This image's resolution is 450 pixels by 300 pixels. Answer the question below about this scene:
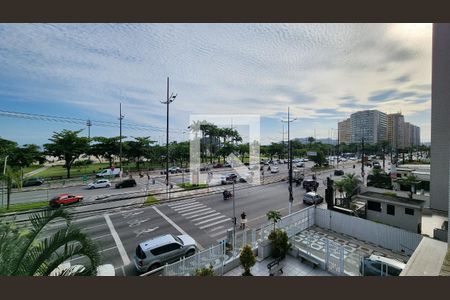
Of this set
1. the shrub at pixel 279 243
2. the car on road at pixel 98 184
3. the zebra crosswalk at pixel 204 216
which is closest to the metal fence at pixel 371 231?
the shrub at pixel 279 243

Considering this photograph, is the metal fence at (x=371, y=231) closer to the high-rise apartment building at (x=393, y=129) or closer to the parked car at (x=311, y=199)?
the parked car at (x=311, y=199)

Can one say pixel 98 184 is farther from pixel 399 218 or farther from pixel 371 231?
pixel 399 218

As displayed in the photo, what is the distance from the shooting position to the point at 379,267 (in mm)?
7496

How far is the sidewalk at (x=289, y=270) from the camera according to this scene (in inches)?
310

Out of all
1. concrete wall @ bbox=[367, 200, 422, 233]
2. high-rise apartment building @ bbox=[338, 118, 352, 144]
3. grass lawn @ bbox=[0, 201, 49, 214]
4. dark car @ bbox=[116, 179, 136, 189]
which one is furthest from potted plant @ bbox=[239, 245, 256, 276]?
high-rise apartment building @ bbox=[338, 118, 352, 144]

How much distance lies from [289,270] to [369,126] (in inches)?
2980

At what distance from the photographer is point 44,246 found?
392cm

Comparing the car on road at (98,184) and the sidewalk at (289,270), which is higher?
the car on road at (98,184)

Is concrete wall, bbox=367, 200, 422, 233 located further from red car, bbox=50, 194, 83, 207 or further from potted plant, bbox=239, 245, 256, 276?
red car, bbox=50, 194, 83, 207

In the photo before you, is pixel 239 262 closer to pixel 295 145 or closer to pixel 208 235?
pixel 208 235

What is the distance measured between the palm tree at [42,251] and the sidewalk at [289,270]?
16.7 feet

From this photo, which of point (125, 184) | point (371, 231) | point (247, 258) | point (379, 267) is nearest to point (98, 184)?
point (125, 184)

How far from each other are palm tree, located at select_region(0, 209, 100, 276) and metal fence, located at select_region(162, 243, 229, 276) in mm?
3261

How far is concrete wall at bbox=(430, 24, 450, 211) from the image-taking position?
14773 millimetres
